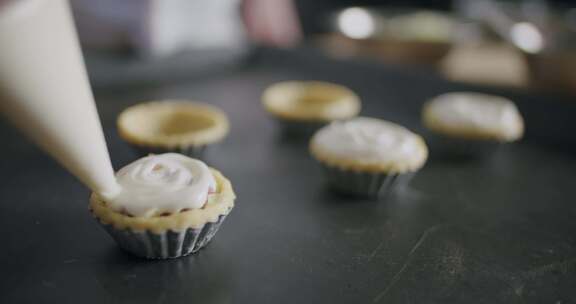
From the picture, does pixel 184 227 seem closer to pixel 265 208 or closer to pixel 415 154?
pixel 265 208

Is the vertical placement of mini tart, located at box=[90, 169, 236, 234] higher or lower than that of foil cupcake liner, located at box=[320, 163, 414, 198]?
higher

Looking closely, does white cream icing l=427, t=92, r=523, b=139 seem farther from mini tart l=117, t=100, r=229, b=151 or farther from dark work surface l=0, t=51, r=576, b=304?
mini tart l=117, t=100, r=229, b=151

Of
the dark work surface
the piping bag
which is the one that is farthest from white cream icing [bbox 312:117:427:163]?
the piping bag

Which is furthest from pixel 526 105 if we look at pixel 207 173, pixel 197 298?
pixel 197 298

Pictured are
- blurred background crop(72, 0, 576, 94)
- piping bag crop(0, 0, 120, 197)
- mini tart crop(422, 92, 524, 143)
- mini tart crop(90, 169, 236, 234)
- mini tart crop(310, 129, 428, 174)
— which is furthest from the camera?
blurred background crop(72, 0, 576, 94)

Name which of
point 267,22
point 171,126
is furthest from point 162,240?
point 267,22

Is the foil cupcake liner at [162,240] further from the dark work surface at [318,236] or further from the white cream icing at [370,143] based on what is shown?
the white cream icing at [370,143]

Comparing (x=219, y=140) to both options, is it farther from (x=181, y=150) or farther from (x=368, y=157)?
(x=368, y=157)
